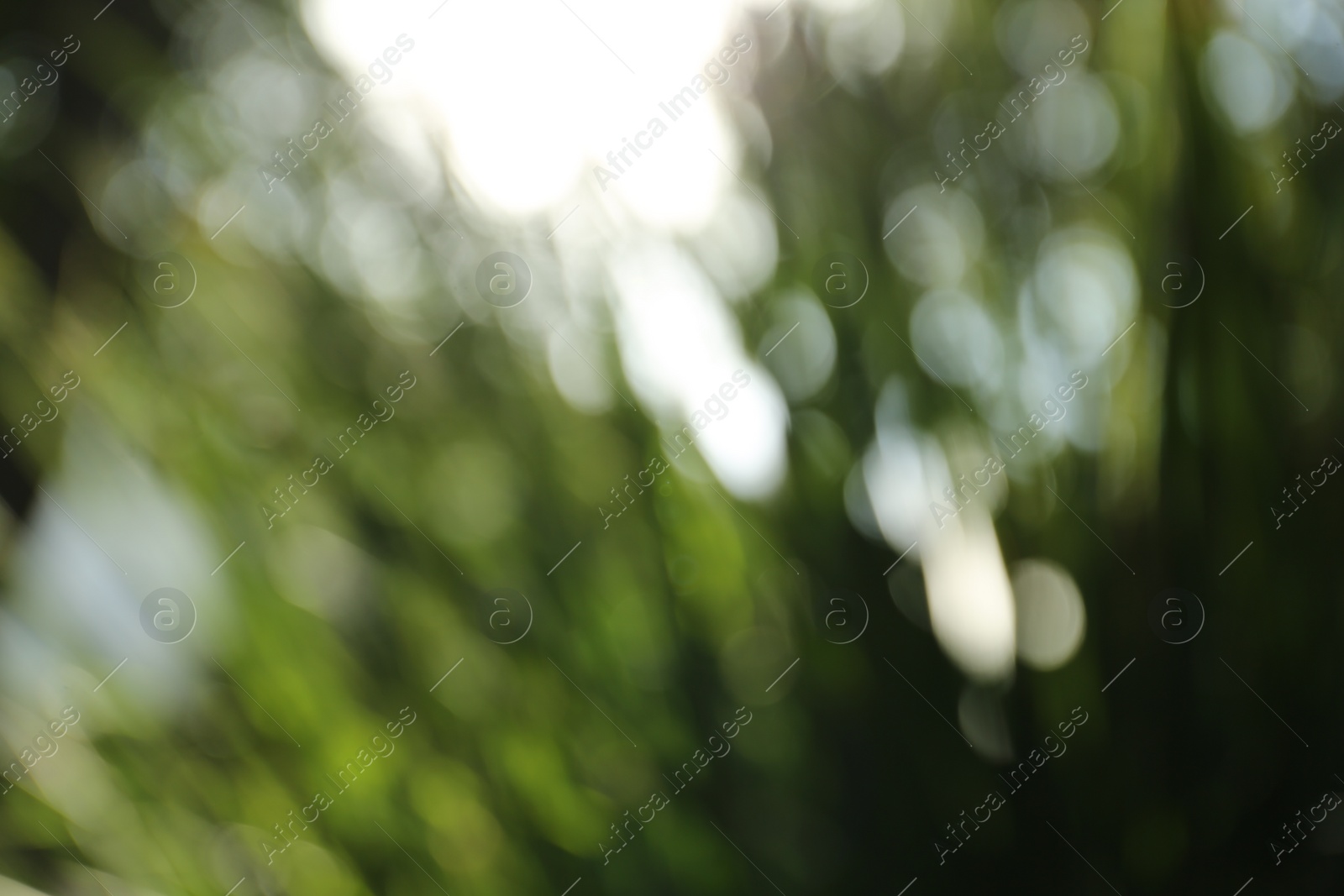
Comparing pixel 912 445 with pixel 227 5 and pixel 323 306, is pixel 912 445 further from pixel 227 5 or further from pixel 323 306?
pixel 227 5

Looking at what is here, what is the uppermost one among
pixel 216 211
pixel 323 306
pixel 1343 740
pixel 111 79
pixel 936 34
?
pixel 111 79

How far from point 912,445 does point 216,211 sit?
1.55ft

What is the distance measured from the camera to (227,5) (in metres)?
0.52

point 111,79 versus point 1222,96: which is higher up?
point 111,79

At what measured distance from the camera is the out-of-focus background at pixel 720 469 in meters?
0.40

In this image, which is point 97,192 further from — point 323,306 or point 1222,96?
point 1222,96

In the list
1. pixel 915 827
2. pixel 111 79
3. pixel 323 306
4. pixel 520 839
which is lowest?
pixel 915 827

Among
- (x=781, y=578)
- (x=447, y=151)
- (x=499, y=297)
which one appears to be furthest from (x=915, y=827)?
(x=447, y=151)

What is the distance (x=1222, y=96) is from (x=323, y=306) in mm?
532

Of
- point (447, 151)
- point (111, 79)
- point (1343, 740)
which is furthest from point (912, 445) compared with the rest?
point (111, 79)

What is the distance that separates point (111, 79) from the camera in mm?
541

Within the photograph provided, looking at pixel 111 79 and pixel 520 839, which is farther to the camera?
pixel 111 79

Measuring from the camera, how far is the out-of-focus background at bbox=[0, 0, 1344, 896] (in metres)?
0.40

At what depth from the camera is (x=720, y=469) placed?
454 mm
